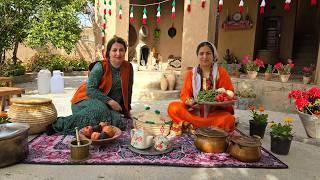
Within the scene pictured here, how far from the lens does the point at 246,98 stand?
600 cm

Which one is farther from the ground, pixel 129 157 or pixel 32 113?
pixel 32 113

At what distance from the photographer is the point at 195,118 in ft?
12.1

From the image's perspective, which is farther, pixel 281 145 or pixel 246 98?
pixel 246 98

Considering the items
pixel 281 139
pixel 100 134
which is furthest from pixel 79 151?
pixel 281 139

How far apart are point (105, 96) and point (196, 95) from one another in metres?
1.24

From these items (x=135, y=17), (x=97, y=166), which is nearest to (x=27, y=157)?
(x=97, y=166)

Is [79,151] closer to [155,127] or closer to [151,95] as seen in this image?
[155,127]

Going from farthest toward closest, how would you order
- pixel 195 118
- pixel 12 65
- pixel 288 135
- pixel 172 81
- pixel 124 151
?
1. pixel 12 65
2. pixel 172 81
3. pixel 195 118
4. pixel 288 135
5. pixel 124 151

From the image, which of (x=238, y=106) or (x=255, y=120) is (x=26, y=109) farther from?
(x=238, y=106)

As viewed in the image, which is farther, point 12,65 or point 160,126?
point 12,65

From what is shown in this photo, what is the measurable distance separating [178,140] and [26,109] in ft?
6.11

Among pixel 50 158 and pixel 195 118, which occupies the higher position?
pixel 195 118

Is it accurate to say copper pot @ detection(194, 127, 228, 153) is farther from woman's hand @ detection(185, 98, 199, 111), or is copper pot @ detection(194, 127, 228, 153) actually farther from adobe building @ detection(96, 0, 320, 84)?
adobe building @ detection(96, 0, 320, 84)

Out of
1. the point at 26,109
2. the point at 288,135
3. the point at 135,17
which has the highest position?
the point at 135,17
